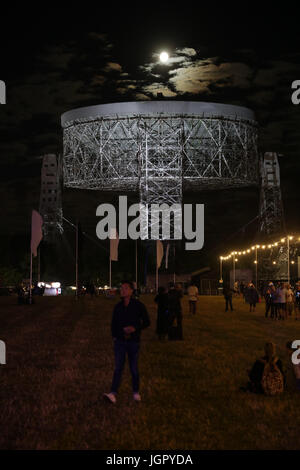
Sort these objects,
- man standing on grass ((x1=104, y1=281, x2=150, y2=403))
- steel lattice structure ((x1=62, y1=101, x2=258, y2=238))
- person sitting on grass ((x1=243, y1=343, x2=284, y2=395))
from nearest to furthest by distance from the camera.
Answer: man standing on grass ((x1=104, y1=281, x2=150, y2=403)) < person sitting on grass ((x1=243, y1=343, x2=284, y2=395)) < steel lattice structure ((x1=62, y1=101, x2=258, y2=238))

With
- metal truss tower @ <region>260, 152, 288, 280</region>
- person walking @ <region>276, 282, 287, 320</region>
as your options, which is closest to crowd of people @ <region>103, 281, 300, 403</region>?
person walking @ <region>276, 282, 287, 320</region>

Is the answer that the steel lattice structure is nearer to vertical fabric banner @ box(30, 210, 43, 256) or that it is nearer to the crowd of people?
vertical fabric banner @ box(30, 210, 43, 256)

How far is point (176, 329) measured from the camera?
94.4ft

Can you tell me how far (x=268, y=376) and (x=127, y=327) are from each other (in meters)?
2.97

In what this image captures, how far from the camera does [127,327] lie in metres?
15.0

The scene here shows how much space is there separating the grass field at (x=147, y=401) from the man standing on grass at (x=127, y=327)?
2.01 ft

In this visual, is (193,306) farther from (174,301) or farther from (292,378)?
(292,378)

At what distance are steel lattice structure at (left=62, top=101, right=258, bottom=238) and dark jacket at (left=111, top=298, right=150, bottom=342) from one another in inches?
2633

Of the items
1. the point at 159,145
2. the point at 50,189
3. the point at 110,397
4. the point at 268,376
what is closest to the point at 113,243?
the point at 159,145

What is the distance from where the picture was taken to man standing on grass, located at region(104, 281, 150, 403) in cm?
1515

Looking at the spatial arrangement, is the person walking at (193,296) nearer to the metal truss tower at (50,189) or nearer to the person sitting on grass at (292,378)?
the person sitting on grass at (292,378)

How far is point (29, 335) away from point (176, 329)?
5.77 metres
